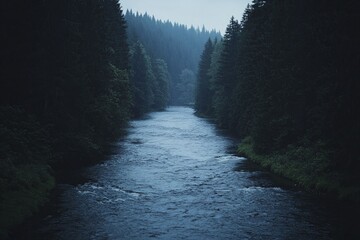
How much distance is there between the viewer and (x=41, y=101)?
29156 millimetres

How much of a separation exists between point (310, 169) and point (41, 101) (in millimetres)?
19504

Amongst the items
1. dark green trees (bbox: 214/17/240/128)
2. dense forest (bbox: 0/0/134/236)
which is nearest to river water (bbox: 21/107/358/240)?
dense forest (bbox: 0/0/134/236)

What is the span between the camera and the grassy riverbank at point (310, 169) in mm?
21922

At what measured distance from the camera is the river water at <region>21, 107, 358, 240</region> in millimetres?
16750

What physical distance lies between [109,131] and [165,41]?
162 m

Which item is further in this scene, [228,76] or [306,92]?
[228,76]

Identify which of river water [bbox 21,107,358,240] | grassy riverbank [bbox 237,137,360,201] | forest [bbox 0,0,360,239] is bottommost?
river water [bbox 21,107,358,240]

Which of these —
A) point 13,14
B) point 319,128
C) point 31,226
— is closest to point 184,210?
point 31,226

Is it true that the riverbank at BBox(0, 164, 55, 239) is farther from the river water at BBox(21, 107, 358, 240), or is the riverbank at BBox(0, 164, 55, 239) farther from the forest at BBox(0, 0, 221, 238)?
the river water at BBox(21, 107, 358, 240)

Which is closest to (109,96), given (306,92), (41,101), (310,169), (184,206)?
(41,101)

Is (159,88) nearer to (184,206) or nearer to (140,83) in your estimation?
(140,83)

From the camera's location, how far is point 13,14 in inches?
998

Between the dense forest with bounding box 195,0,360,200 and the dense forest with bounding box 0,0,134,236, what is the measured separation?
1496 centimetres

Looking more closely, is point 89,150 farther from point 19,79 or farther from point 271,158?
point 271,158
